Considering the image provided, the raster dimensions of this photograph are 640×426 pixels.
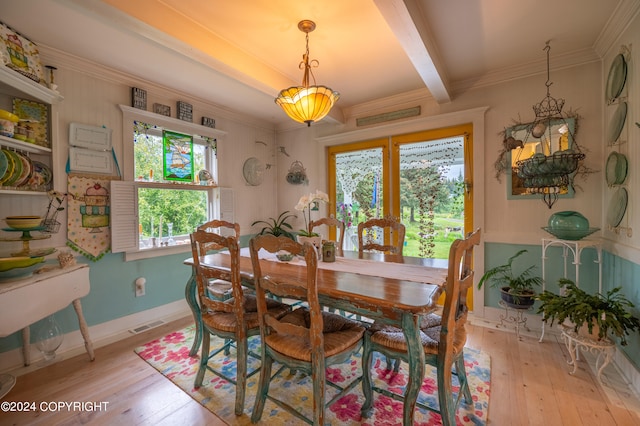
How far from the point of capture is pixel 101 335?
266 cm

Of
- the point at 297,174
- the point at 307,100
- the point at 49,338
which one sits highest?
the point at 307,100

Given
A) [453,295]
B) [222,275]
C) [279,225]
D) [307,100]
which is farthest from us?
[279,225]

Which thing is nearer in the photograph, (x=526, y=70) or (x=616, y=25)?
(x=616, y=25)

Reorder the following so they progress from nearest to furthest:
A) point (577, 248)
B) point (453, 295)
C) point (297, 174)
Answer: point (453, 295), point (577, 248), point (297, 174)

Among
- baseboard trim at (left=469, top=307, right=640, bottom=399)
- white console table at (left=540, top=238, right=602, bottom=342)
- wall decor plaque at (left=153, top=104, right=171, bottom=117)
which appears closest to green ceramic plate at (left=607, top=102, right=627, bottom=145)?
white console table at (left=540, top=238, right=602, bottom=342)

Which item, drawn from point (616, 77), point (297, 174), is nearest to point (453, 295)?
point (616, 77)

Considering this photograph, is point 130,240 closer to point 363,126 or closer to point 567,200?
point 363,126

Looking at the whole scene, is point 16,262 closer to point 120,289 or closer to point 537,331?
point 120,289

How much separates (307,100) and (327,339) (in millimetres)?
1553

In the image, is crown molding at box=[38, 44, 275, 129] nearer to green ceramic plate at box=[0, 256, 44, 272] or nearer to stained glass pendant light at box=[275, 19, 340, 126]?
green ceramic plate at box=[0, 256, 44, 272]

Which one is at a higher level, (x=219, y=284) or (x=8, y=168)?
(x=8, y=168)

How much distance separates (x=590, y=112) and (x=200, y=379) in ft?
13.1

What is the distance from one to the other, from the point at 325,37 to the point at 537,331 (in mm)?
3397

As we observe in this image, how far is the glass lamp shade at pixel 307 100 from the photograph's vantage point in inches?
74.6
